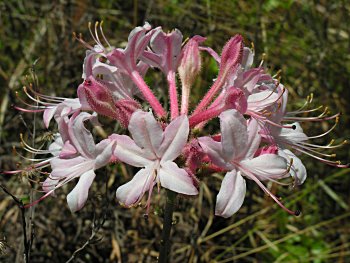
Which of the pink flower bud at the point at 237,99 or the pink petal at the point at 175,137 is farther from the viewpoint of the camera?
the pink flower bud at the point at 237,99

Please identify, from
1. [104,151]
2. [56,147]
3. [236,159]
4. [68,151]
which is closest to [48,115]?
[56,147]

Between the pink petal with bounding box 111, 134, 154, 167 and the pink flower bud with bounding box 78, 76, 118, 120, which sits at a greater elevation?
the pink flower bud with bounding box 78, 76, 118, 120

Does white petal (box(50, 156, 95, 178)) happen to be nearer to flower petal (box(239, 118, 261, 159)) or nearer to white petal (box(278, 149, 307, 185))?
flower petal (box(239, 118, 261, 159))

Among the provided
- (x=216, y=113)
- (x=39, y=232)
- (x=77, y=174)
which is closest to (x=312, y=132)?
(x=39, y=232)

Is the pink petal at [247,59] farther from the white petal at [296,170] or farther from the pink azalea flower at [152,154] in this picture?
the pink azalea flower at [152,154]

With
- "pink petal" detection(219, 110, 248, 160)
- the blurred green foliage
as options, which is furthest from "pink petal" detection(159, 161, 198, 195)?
the blurred green foliage

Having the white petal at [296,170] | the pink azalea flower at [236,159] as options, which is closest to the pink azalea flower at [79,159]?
the pink azalea flower at [236,159]

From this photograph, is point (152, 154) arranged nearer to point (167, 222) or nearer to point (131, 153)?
point (131, 153)
